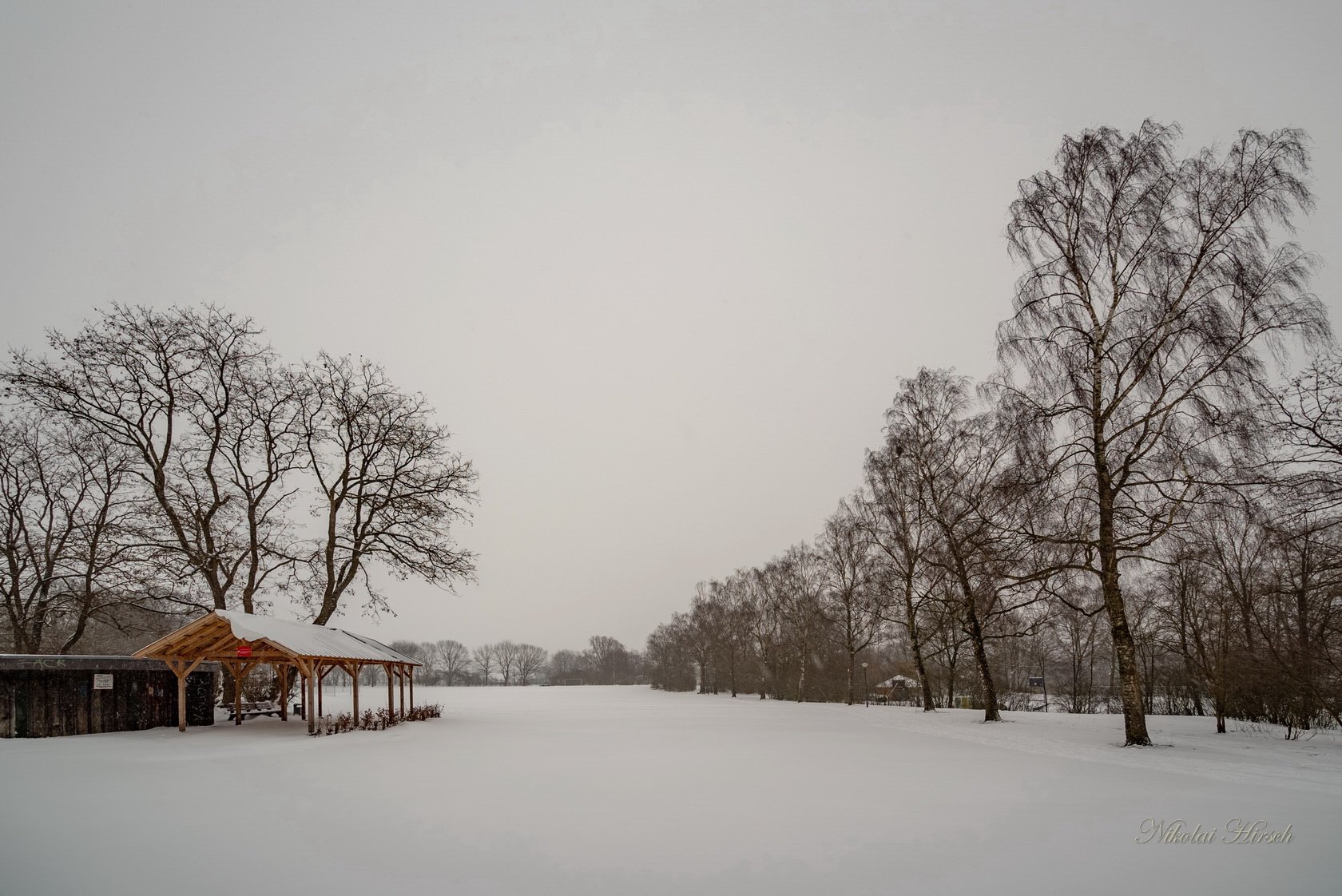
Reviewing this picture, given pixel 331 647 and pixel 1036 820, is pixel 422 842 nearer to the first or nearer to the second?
pixel 1036 820

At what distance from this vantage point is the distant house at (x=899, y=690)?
52094mm

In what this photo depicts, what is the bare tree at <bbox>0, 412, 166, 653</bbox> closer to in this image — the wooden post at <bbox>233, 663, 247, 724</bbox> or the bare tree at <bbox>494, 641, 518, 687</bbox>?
the wooden post at <bbox>233, 663, 247, 724</bbox>

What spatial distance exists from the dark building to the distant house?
1644 inches

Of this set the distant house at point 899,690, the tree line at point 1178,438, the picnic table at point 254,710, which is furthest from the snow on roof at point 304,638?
the distant house at point 899,690

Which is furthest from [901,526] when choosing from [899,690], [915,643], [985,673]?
[899,690]

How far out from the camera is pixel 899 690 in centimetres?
5341

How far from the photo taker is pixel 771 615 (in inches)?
2138

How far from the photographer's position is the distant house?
5209 centimetres

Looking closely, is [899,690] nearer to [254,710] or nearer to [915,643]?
[915,643]

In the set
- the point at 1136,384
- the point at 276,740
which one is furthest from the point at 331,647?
the point at 1136,384

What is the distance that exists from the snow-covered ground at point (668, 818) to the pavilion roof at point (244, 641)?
266 centimetres

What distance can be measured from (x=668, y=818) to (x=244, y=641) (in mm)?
15908

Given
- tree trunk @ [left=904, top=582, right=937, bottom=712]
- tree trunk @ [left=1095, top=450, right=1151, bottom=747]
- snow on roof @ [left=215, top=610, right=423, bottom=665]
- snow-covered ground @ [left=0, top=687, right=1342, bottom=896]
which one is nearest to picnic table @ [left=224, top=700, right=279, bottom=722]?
snow on roof @ [left=215, top=610, right=423, bottom=665]

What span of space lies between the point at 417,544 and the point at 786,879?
77.3 feet
